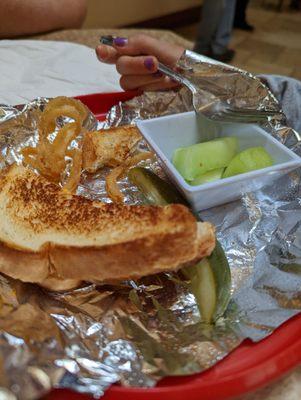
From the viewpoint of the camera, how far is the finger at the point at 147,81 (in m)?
1.26

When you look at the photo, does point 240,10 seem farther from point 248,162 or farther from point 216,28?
point 248,162

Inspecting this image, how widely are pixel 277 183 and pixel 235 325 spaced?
0.39 m

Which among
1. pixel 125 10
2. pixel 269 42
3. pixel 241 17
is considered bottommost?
pixel 269 42

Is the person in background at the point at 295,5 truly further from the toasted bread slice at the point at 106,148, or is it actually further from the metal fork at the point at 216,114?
the toasted bread slice at the point at 106,148

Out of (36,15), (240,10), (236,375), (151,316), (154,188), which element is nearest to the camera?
(236,375)

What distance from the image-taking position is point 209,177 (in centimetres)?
97

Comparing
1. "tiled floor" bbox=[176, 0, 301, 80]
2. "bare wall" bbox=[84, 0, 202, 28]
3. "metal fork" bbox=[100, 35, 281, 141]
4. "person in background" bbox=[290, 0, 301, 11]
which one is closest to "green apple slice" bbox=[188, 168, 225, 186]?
"metal fork" bbox=[100, 35, 281, 141]

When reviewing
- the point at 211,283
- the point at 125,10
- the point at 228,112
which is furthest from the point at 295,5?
the point at 211,283

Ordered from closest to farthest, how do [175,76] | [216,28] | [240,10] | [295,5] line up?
[175,76], [216,28], [240,10], [295,5]

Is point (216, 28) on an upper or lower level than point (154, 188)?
lower

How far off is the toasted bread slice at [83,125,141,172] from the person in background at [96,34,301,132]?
23 centimetres

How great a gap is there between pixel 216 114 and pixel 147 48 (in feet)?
1.13

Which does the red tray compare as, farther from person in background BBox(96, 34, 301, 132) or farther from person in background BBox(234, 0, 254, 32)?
person in background BBox(234, 0, 254, 32)

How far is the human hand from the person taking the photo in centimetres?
124
